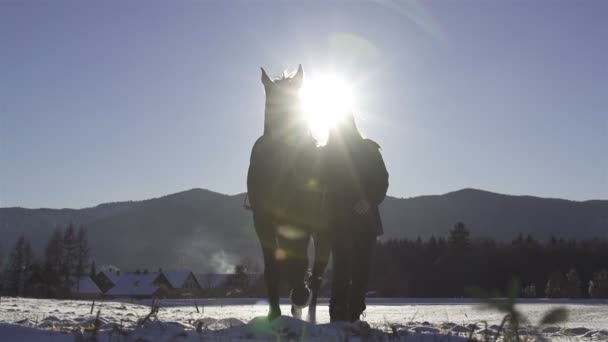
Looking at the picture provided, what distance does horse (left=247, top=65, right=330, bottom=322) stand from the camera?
22.1ft

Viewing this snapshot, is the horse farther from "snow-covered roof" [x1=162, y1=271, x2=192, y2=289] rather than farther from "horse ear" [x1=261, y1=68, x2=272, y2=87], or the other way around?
"snow-covered roof" [x1=162, y1=271, x2=192, y2=289]

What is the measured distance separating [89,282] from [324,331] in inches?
3617

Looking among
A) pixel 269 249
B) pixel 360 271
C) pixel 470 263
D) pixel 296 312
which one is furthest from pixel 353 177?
pixel 470 263

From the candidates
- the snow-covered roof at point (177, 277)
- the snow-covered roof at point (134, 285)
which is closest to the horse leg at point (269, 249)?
the snow-covered roof at point (134, 285)

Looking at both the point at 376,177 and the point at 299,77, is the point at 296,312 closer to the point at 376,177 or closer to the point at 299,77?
the point at 376,177

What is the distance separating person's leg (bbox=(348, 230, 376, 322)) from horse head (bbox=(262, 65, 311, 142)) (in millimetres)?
1301

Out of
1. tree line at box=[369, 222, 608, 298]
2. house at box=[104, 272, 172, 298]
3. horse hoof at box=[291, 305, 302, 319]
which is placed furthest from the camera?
tree line at box=[369, 222, 608, 298]

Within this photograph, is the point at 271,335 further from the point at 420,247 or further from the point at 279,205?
the point at 420,247

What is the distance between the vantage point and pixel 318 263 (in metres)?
9.05

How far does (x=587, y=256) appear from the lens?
89.9 metres

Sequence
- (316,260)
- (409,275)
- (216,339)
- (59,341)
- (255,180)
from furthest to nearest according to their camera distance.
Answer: (409,275) < (316,260) < (255,180) < (216,339) < (59,341)

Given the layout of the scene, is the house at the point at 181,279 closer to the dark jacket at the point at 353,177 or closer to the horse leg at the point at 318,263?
the horse leg at the point at 318,263

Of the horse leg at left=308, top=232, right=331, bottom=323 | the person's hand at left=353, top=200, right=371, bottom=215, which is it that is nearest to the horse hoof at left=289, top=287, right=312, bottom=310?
the horse leg at left=308, top=232, right=331, bottom=323

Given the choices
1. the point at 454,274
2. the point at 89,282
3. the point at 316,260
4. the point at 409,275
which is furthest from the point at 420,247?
the point at 316,260
